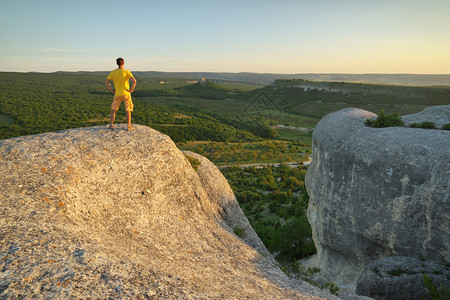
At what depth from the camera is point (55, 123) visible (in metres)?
97.0

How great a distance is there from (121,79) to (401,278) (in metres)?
19.4

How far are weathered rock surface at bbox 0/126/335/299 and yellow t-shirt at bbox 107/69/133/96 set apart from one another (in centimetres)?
288

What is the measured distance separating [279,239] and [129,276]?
25026mm

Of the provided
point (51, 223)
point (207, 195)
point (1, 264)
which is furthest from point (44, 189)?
point (207, 195)

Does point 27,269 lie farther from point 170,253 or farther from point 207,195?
point 207,195

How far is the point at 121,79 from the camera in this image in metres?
15.1

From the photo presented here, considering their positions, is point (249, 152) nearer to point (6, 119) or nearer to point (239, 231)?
point (239, 231)

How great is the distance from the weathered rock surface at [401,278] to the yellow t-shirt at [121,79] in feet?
59.9

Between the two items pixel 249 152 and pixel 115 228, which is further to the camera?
pixel 249 152

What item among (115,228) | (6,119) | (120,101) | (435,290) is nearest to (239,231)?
(115,228)

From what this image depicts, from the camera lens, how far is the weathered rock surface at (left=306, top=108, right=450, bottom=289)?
47.6 ft

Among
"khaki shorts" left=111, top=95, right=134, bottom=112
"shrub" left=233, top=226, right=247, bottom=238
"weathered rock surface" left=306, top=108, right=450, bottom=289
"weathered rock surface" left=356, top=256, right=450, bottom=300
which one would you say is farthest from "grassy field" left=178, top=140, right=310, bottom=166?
"weathered rock surface" left=356, top=256, right=450, bottom=300

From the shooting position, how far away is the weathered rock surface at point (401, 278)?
1417 centimetres

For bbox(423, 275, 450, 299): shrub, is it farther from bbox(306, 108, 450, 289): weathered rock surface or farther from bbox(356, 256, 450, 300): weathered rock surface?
bbox(306, 108, 450, 289): weathered rock surface
